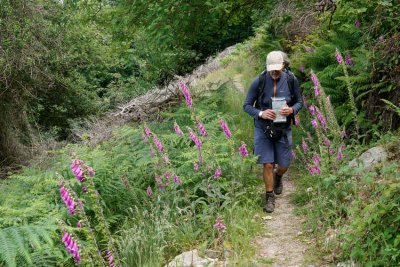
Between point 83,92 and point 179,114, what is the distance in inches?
373

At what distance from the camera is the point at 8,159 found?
41.2ft

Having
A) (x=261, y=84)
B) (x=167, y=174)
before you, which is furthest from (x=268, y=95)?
(x=167, y=174)

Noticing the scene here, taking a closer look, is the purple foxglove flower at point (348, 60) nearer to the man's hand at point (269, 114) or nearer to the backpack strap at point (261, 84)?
the backpack strap at point (261, 84)

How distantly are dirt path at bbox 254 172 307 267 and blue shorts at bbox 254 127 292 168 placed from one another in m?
0.64

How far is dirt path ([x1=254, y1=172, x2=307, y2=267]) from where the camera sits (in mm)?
4324

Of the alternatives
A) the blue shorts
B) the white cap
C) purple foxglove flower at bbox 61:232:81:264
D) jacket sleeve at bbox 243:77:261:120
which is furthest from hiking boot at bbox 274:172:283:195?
purple foxglove flower at bbox 61:232:81:264

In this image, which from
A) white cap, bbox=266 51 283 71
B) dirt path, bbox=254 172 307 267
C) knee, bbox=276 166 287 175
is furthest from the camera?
knee, bbox=276 166 287 175

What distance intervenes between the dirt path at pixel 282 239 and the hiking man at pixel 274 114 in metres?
0.22

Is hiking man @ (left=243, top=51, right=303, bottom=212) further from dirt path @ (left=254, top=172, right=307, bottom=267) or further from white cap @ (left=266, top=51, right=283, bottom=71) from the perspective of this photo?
dirt path @ (left=254, top=172, right=307, bottom=267)

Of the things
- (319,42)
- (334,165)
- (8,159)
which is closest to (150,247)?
(334,165)

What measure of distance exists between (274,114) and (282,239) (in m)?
1.49

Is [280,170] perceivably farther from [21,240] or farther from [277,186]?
[21,240]

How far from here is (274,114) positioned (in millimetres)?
5418

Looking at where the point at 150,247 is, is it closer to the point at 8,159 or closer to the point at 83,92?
the point at 8,159
